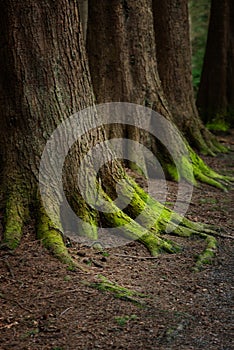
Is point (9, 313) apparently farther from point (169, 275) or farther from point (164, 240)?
point (164, 240)

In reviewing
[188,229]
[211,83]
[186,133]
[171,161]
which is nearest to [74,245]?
[188,229]

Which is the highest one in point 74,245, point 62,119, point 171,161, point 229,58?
point 229,58

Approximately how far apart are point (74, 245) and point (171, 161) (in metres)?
3.71

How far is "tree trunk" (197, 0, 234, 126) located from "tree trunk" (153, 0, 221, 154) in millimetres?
3644

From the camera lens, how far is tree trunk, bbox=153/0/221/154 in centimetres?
1078

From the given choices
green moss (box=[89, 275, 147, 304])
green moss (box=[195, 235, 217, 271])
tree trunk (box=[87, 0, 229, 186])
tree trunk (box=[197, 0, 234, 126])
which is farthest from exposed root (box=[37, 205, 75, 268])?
tree trunk (box=[197, 0, 234, 126])

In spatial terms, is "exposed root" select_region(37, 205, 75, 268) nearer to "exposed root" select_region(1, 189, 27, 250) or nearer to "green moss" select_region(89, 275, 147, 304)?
"exposed root" select_region(1, 189, 27, 250)

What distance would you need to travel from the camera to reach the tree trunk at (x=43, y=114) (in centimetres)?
596

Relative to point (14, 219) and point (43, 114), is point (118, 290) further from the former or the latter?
point (43, 114)

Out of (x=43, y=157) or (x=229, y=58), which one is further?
(x=229, y=58)

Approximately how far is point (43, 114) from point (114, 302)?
218 centimetres

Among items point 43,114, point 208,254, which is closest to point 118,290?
point 208,254

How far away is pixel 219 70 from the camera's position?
47.7 feet

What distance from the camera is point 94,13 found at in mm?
8664
